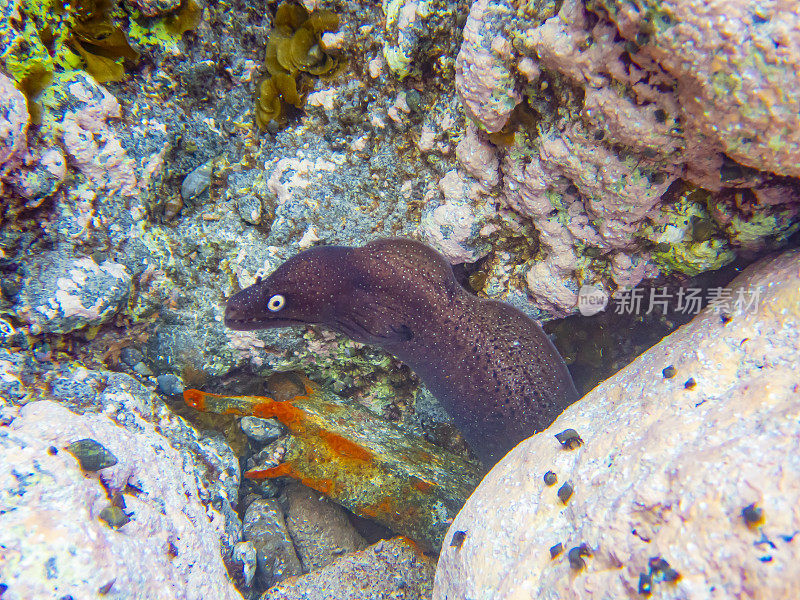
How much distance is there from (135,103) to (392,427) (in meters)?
2.97

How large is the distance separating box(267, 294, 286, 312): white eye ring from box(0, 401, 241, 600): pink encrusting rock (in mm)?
1043

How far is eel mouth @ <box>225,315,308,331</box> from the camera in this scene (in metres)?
2.71

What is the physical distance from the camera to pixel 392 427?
3486mm

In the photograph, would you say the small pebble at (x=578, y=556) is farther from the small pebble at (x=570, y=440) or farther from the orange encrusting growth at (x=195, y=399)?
the orange encrusting growth at (x=195, y=399)

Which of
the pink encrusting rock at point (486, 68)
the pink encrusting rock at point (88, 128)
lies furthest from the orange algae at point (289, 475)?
the pink encrusting rock at point (486, 68)

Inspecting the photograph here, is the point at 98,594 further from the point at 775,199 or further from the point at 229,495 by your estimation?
the point at 775,199

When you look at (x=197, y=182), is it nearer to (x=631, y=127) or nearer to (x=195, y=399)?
(x=195, y=399)

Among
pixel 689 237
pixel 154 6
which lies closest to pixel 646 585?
pixel 689 237

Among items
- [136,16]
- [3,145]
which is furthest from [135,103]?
[3,145]

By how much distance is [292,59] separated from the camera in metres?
2.62

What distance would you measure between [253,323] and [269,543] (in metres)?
1.83

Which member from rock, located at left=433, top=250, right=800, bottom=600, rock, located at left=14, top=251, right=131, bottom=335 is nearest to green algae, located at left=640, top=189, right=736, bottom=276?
rock, located at left=433, top=250, right=800, bottom=600

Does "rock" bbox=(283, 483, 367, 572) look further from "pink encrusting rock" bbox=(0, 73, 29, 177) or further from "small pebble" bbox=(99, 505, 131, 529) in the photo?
"pink encrusting rock" bbox=(0, 73, 29, 177)

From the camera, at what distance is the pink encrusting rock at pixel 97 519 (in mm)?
1577
